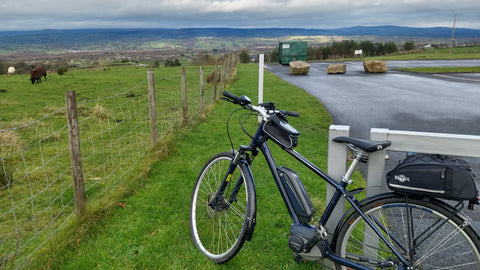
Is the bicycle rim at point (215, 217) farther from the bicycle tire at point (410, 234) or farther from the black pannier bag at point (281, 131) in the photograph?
the bicycle tire at point (410, 234)

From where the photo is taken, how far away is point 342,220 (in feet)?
9.11

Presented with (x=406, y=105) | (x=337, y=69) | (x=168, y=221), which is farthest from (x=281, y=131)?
(x=337, y=69)

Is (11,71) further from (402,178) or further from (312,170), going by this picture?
(402,178)

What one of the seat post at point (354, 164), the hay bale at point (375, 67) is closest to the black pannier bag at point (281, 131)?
the seat post at point (354, 164)

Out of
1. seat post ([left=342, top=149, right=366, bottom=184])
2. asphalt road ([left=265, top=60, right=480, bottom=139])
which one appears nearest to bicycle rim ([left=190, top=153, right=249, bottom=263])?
seat post ([left=342, top=149, right=366, bottom=184])

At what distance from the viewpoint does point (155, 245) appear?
12.4 ft

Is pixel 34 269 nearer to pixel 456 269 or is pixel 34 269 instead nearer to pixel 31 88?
pixel 456 269

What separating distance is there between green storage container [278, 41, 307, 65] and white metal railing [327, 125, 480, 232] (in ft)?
128

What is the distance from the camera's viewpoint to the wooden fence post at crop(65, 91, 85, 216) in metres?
3.88

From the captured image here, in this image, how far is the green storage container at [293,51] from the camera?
133 ft

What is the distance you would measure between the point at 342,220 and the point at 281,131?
871mm

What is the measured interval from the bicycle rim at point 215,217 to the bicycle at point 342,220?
0.04 ft

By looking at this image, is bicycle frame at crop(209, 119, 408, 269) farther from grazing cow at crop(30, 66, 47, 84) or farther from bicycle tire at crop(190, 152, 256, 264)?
grazing cow at crop(30, 66, 47, 84)

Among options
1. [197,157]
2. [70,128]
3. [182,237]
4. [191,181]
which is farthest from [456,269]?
[197,157]
